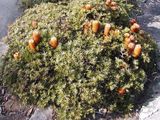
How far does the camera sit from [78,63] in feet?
14.1

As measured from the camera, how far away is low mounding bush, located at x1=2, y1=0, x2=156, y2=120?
14.1 feet

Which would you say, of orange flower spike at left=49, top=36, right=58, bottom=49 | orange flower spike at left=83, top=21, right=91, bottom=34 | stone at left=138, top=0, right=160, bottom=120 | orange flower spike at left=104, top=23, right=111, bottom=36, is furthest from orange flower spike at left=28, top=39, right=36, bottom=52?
stone at left=138, top=0, right=160, bottom=120

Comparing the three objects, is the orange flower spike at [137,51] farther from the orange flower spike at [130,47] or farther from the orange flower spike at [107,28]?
the orange flower spike at [107,28]

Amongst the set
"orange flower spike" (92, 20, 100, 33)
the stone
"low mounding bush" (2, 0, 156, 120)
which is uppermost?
"orange flower spike" (92, 20, 100, 33)

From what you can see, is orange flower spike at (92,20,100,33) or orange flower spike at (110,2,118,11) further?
orange flower spike at (110,2,118,11)

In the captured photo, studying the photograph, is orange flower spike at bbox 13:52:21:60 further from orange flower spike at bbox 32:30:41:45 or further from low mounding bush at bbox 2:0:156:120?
orange flower spike at bbox 32:30:41:45

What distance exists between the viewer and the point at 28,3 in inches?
260

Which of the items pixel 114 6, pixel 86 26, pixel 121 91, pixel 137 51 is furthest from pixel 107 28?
pixel 121 91

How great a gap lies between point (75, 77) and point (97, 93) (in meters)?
0.28

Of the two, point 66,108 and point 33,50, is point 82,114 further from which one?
→ point 33,50

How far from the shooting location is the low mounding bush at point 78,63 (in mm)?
4285

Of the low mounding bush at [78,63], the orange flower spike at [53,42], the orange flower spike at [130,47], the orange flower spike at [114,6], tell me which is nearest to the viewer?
the low mounding bush at [78,63]

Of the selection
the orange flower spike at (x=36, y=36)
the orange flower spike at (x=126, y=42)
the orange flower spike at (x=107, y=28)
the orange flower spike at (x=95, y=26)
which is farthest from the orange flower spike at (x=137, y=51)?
the orange flower spike at (x=36, y=36)

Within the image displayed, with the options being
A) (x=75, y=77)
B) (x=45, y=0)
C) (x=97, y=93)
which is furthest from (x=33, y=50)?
(x=45, y=0)
